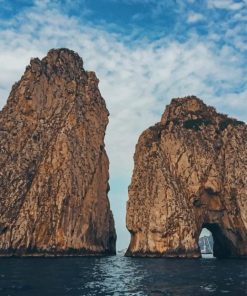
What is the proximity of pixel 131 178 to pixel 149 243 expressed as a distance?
2426 cm

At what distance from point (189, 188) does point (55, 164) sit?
3919 centimetres

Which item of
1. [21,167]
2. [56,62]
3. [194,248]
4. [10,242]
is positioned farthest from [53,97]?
[194,248]

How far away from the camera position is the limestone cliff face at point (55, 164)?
4719 inches

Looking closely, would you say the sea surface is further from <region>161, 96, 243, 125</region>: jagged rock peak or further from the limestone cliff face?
<region>161, 96, 243, 125</region>: jagged rock peak

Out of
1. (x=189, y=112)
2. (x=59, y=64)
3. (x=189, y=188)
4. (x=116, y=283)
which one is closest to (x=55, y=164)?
(x=59, y=64)

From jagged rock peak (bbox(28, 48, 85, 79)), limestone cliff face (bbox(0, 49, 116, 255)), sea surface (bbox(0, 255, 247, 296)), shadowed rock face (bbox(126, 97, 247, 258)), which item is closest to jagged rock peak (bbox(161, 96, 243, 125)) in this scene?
shadowed rock face (bbox(126, 97, 247, 258))

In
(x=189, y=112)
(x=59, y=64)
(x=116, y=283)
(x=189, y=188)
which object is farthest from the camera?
(x=59, y=64)

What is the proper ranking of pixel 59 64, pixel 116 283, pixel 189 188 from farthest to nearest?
pixel 59 64 < pixel 189 188 < pixel 116 283

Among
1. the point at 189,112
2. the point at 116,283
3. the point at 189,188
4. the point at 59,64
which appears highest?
Result: the point at 59,64

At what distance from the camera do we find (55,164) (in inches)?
5020

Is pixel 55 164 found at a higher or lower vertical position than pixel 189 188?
higher

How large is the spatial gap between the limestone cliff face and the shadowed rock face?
12583 mm

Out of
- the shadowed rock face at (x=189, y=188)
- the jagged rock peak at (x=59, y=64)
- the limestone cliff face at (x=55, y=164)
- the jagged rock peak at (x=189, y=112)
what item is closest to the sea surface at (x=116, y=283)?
the shadowed rock face at (x=189, y=188)

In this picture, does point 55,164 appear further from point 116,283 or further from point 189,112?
point 116,283
